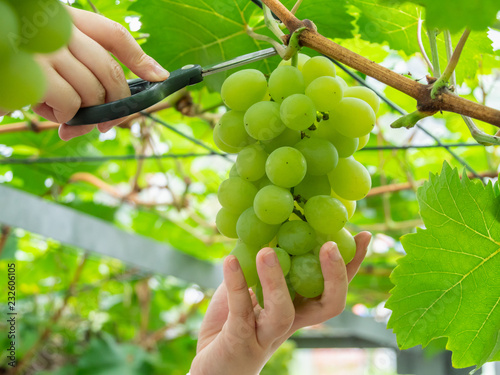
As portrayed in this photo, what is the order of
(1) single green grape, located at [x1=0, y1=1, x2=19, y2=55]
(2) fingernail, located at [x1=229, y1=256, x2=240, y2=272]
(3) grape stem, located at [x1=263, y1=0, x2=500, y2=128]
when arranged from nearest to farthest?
(1) single green grape, located at [x1=0, y1=1, x2=19, y2=55] < (3) grape stem, located at [x1=263, y1=0, x2=500, y2=128] < (2) fingernail, located at [x1=229, y1=256, x2=240, y2=272]

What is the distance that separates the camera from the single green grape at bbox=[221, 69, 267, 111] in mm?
491

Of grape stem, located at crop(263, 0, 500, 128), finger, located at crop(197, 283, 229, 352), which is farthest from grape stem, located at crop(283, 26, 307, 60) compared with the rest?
finger, located at crop(197, 283, 229, 352)

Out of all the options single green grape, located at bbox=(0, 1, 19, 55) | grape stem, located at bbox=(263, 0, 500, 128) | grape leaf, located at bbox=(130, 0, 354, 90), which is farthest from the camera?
grape leaf, located at bbox=(130, 0, 354, 90)

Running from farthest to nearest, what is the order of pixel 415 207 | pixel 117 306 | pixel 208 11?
1. pixel 117 306
2. pixel 415 207
3. pixel 208 11

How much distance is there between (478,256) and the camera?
574 mm

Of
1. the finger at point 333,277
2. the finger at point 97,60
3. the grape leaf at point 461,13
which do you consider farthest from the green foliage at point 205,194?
the finger at point 97,60

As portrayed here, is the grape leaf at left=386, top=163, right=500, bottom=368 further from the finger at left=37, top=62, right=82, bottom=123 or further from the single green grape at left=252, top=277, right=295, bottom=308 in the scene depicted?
the finger at left=37, top=62, right=82, bottom=123

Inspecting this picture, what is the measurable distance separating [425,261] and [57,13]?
1.60 feet

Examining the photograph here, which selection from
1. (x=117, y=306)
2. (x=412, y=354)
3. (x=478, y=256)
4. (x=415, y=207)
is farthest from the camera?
(x=412, y=354)

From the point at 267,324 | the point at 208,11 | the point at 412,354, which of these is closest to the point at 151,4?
the point at 208,11

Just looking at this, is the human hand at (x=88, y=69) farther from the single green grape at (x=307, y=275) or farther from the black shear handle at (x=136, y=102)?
the single green grape at (x=307, y=275)

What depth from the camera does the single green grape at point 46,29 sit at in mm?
182

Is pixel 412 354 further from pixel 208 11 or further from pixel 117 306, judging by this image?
pixel 208 11

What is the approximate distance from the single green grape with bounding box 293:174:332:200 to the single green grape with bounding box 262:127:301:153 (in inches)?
1.6
